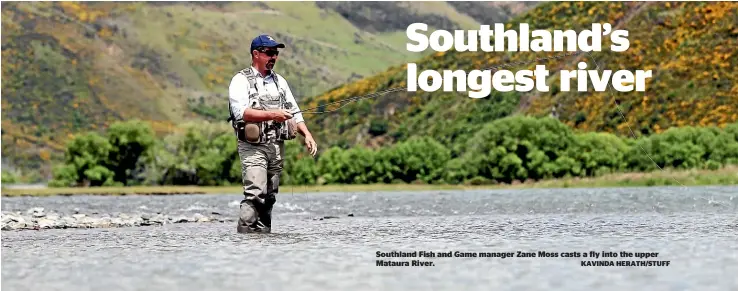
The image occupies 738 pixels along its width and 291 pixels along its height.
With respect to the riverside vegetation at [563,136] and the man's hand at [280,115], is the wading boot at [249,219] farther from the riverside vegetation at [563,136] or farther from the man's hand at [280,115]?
the riverside vegetation at [563,136]

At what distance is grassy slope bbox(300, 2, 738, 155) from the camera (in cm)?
10575

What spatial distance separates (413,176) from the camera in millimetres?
119875

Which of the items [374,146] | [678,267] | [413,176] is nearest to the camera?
[678,267]

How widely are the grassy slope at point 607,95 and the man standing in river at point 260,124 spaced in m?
88.4

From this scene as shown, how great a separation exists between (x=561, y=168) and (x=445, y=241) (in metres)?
87.7

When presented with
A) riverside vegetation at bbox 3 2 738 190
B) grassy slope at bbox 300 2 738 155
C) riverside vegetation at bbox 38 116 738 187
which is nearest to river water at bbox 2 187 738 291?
riverside vegetation at bbox 3 2 738 190

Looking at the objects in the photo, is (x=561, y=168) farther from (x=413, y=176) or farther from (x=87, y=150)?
(x=87, y=150)

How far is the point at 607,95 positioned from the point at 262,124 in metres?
104

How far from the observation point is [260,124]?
54.8 feet

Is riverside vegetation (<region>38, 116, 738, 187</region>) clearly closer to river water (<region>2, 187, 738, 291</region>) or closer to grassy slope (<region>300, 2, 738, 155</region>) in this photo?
grassy slope (<region>300, 2, 738, 155</region>)

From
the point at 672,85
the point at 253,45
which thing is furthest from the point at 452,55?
the point at 253,45

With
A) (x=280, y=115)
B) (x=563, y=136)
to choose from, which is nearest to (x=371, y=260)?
(x=280, y=115)

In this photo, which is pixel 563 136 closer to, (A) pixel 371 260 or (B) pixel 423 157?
(B) pixel 423 157

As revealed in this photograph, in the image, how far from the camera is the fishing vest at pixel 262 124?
1661 centimetres
